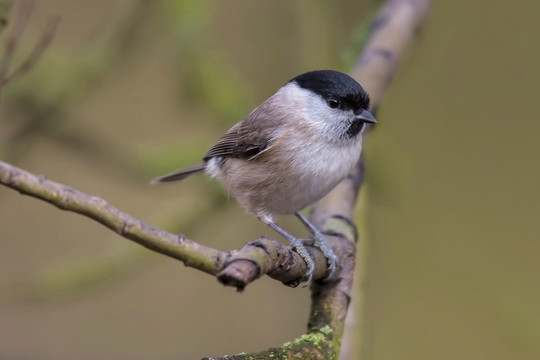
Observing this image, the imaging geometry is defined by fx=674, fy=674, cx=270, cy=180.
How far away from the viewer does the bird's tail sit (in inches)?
108

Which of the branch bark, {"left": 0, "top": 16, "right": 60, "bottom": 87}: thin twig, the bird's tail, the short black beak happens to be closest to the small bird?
the short black beak

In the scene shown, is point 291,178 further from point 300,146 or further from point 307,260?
point 307,260

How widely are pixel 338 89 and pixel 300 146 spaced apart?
9.1 inches

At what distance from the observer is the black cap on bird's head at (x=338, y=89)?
224cm

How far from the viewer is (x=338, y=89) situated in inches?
89.7

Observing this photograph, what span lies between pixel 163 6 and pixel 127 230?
1.98 m

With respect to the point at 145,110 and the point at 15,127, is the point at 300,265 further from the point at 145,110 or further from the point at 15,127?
the point at 145,110

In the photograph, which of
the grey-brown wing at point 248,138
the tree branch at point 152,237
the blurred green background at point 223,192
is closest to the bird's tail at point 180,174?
the grey-brown wing at point 248,138

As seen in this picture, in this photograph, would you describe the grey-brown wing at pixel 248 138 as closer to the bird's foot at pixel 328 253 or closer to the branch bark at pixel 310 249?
the branch bark at pixel 310 249

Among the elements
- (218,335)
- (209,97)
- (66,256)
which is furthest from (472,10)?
(66,256)

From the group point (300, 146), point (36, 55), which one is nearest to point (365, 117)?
point (300, 146)

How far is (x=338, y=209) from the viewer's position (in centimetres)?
220

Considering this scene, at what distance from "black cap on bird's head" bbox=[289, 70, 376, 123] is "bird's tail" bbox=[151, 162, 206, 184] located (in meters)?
0.61

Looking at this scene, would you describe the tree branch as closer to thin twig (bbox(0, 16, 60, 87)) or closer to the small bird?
thin twig (bbox(0, 16, 60, 87))
